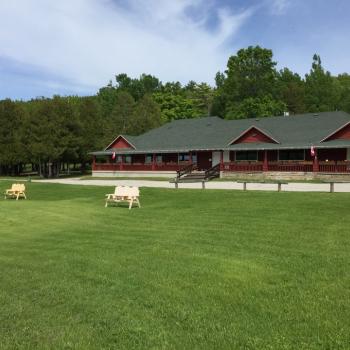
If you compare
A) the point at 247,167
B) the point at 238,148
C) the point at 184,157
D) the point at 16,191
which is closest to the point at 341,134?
the point at 247,167

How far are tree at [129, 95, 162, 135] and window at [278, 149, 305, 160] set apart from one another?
3374 centimetres

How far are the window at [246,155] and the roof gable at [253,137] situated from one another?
1110 mm

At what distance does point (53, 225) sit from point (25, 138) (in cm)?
4716

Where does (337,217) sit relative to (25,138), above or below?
below

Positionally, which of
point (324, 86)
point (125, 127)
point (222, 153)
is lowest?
point (222, 153)

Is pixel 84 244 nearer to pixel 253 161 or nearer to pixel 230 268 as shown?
pixel 230 268

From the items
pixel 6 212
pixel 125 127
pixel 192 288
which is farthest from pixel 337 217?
pixel 125 127

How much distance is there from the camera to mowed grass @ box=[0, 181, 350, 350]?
16.6ft

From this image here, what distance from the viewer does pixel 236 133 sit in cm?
4566

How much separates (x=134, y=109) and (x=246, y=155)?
39.5 metres

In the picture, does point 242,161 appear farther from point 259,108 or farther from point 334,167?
point 259,108

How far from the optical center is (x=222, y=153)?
43.0 meters

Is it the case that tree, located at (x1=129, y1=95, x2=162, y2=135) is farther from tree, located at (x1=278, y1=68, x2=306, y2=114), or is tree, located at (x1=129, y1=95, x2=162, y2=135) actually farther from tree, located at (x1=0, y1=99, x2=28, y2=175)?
tree, located at (x1=278, y1=68, x2=306, y2=114)

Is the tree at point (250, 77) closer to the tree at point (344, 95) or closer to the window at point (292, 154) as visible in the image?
the tree at point (344, 95)
